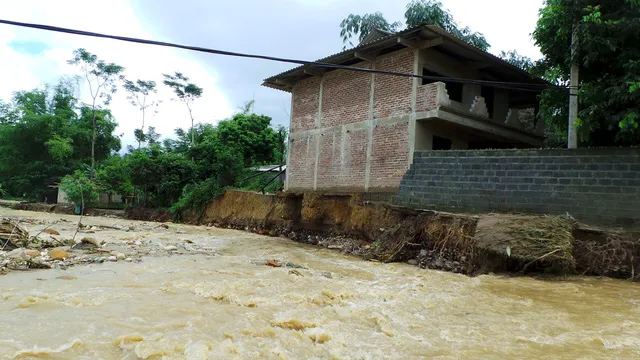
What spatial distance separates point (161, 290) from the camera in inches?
206

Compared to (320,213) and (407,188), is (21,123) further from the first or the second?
(407,188)

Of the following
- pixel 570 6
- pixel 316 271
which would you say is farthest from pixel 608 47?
pixel 316 271

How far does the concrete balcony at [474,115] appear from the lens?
10836 mm

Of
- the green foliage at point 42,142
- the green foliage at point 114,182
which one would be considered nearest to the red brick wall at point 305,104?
the green foliage at point 114,182

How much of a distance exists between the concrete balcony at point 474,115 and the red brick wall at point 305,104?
15.3 ft

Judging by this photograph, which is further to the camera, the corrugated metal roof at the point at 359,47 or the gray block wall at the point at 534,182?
the corrugated metal roof at the point at 359,47

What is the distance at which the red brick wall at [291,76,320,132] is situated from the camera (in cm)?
1468

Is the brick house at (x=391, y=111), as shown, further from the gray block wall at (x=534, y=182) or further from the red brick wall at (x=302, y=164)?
the gray block wall at (x=534, y=182)

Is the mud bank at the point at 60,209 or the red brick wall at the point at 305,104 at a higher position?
the red brick wall at the point at 305,104

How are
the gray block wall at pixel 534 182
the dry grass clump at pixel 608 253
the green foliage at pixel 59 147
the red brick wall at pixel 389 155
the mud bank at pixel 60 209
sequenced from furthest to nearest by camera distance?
the green foliage at pixel 59 147 → the mud bank at pixel 60 209 → the red brick wall at pixel 389 155 → the gray block wall at pixel 534 182 → the dry grass clump at pixel 608 253

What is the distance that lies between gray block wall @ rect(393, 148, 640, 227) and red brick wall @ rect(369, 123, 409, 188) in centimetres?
79

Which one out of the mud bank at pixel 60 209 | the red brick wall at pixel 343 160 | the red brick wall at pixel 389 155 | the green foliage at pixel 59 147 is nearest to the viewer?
the red brick wall at pixel 389 155

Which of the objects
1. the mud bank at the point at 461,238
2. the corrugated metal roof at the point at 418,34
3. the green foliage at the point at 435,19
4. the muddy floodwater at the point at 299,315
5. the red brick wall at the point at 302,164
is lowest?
the muddy floodwater at the point at 299,315

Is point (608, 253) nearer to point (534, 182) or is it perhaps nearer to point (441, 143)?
point (534, 182)
